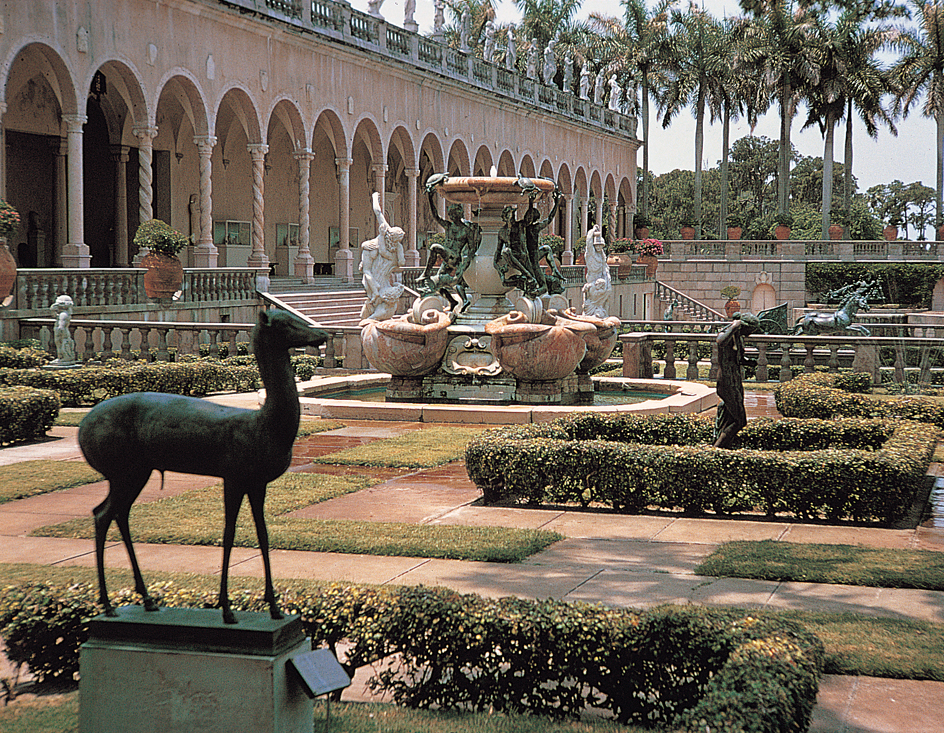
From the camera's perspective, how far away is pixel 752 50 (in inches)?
2281

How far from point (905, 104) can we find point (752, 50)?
9.30m

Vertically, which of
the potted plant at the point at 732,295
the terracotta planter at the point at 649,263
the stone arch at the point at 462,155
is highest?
the stone arch at the point at 462,155

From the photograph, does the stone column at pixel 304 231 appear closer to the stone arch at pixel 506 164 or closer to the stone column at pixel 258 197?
the stone column at pixel 258 197

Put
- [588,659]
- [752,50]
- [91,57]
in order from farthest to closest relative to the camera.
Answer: [752,50], [91,57], [588,659]

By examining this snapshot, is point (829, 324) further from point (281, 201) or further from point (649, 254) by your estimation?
point (649, 254)

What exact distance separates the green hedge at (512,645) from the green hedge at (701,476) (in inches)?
153

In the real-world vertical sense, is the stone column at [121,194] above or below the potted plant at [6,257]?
above

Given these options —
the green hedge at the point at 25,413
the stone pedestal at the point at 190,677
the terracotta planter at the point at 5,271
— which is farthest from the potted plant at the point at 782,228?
the stone pedestal at the point at 190,677

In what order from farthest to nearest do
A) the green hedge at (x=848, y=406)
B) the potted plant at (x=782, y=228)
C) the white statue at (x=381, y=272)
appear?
the potted plant at (x=782, y=228), the white statue at (x=381, y=272), the green hedge at (x=848, y=406)

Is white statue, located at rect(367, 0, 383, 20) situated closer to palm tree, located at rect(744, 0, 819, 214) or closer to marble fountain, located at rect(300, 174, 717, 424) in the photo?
marble fountain, located at rect(300, 174, 717, 424)

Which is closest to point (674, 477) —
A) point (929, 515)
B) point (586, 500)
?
point (586, 500)

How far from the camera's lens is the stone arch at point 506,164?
50.5 metres

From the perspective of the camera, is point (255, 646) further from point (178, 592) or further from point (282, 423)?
point (178, 592)

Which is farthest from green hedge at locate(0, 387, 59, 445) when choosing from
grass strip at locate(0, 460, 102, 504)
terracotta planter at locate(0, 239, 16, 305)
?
terracotta planter at locate(0, 239, 16, 305)
